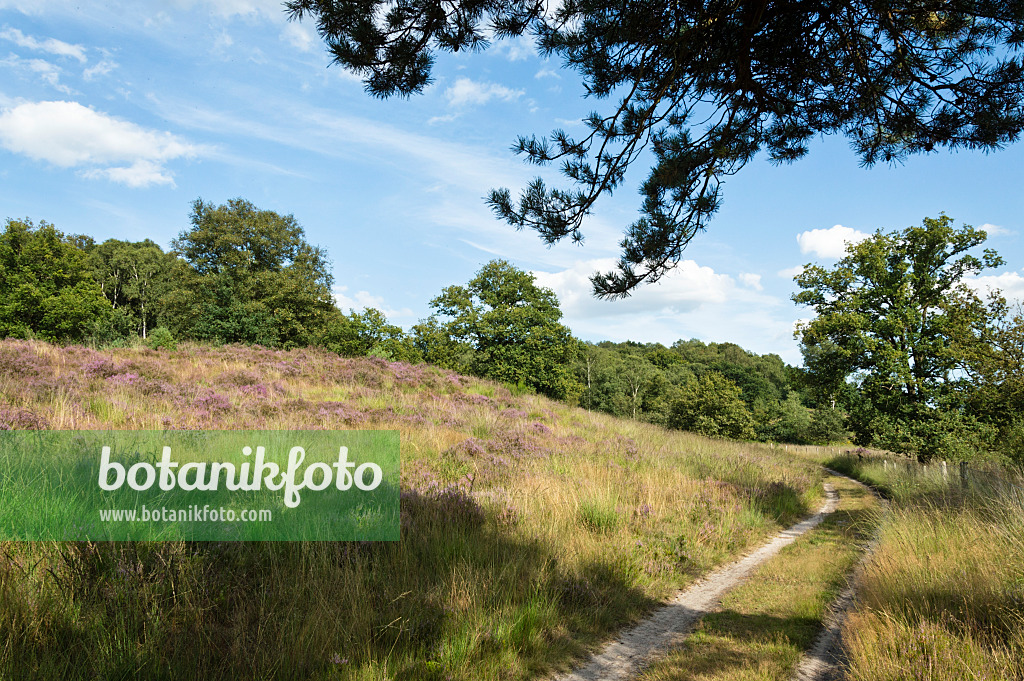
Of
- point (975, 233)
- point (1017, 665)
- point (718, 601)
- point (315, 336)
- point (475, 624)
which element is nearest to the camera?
point (1017, 665)

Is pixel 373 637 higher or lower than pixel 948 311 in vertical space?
lower

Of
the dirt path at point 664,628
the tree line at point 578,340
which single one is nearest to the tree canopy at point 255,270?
the tree line at point 578,340

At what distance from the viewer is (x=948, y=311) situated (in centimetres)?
2019

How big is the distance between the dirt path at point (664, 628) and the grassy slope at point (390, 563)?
0.59ft

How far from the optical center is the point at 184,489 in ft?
15.6

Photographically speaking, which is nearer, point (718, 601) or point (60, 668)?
point (60, 668)

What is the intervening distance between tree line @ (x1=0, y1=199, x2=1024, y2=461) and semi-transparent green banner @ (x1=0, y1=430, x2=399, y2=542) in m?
13.2

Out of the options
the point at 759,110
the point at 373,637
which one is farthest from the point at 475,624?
the point at 759,110

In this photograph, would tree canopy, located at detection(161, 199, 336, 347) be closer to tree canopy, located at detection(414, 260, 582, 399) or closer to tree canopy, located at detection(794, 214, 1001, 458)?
tree canopy, located at detection(414, 260, 582, 399)

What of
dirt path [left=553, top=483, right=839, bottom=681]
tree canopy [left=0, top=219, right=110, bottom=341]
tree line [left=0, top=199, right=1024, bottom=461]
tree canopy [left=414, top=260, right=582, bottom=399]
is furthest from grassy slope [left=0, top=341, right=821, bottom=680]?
tree canopy [left=0, top=219, right=110, bottom=341]

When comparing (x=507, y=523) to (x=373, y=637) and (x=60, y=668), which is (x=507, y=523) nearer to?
(x=373, y=637)

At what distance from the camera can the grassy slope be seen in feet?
9.31

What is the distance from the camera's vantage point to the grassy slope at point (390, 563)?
2838mm

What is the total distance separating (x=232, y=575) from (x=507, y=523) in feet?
9.81
